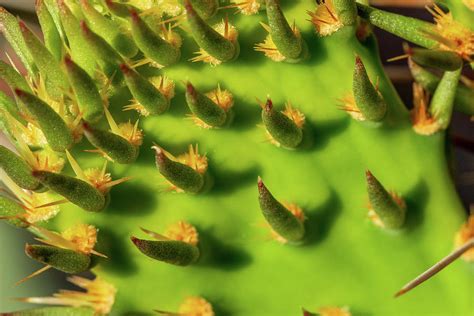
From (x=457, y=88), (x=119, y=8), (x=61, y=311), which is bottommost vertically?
(x=61, y=311)

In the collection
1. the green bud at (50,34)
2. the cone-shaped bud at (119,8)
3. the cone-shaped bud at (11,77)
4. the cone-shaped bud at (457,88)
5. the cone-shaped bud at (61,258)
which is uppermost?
the cone-shaped bud at (119,8)

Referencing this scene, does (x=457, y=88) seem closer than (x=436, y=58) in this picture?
No

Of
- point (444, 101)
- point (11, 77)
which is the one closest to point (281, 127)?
point (444, 101)

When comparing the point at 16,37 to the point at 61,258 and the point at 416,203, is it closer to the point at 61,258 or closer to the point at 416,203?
the point at 61,258

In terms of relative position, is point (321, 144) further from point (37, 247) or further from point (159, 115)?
point (37, 247)

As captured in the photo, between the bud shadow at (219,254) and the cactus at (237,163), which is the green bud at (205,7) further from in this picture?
the bud shadow at (219,254)

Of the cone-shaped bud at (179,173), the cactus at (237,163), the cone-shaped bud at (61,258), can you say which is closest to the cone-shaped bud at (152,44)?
the cactus at (237,163)
